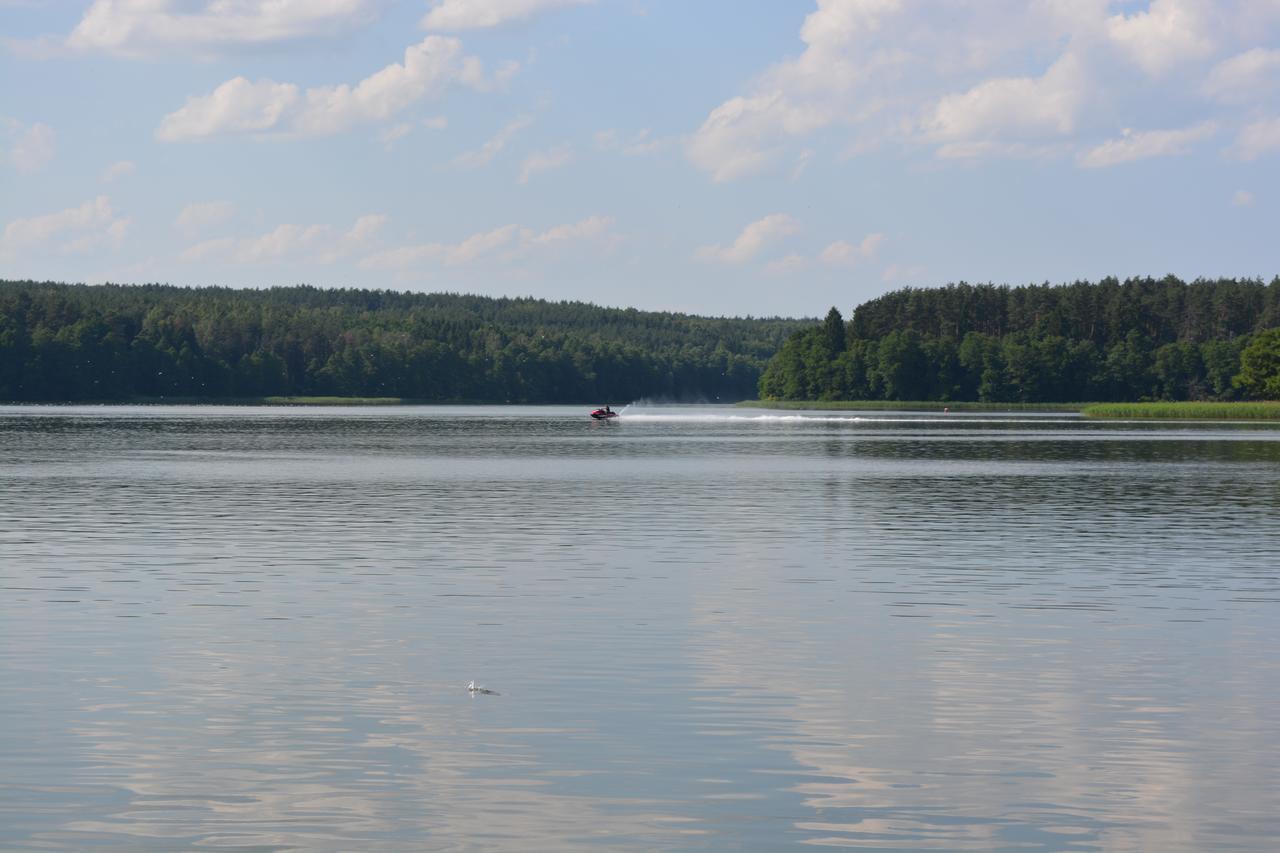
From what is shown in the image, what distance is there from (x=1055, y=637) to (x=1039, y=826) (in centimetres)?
1357

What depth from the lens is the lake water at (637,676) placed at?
18656 mm

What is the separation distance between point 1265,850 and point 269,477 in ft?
227

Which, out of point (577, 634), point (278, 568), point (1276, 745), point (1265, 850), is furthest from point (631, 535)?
point (1265, 850)

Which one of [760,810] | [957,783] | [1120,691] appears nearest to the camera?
[760,810]

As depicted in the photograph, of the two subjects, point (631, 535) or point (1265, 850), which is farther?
point (631, 535)

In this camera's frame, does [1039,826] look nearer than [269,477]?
Yes

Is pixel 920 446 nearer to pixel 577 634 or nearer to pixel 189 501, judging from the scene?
pixel 189 501

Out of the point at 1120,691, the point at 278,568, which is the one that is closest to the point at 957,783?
the point at 1120,691

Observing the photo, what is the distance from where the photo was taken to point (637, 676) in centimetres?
2689

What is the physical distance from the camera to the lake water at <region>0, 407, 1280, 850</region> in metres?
18.7

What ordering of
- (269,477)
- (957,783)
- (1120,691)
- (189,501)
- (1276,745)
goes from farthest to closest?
(269,477)
(189,501)
(1120,691)
(1276,745)
(957,783)

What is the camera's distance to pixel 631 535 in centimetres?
5219

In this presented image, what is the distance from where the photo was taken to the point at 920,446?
126438 millimetres

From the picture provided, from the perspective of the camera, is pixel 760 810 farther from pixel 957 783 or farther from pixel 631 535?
pixel 631 535
